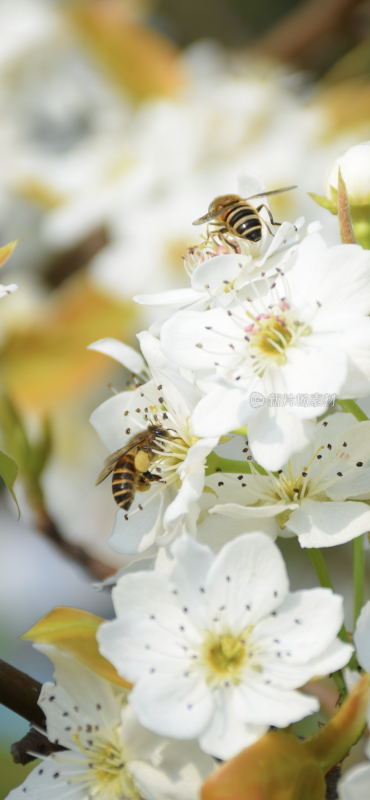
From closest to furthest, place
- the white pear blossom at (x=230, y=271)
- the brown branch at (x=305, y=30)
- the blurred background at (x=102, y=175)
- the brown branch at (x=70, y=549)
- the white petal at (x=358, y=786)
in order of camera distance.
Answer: the white petal at (x=358, y=786), the white pear blossom at (x=230, y=271), the brown branch at (x=70, y=549), the blurred background at (x=102, y=175), the brown branch at (x=305, y=30)

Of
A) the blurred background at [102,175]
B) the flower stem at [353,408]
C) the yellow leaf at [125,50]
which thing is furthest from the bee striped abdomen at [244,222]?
the yellow leaf at [125,50]

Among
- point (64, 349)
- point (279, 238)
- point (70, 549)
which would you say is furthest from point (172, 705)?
point (64, 349)

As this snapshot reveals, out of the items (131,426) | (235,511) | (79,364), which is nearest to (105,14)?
(79,364)

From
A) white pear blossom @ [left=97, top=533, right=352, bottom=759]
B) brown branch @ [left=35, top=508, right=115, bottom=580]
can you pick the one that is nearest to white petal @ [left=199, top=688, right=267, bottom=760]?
white pear blossom @ [left=97, top=533, right=352, bottom=759]

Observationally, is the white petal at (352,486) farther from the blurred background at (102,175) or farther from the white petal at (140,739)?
the blurred background at (102,175)

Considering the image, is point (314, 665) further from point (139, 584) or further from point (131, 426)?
point (131, 426)

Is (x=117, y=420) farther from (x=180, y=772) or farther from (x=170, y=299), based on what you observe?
(x=180, y=772)
